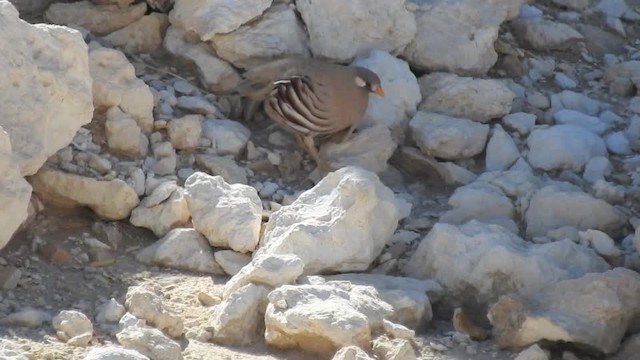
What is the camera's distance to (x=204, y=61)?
5238mm

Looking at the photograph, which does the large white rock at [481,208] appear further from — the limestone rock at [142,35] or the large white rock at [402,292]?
the limestone rock at [142,35]

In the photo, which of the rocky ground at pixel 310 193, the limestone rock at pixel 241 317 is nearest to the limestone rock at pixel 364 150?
the rocky ground at pixel 310 193

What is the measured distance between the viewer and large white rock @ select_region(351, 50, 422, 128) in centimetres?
520

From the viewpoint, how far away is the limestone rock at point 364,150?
4.96 meters

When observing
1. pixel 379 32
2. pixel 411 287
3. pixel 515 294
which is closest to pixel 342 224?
pixel 411 287

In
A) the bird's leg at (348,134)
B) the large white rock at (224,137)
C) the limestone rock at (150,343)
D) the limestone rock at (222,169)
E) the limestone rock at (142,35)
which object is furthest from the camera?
the limestone rock at (142,35)

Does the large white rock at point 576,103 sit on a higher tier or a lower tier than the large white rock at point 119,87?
lower

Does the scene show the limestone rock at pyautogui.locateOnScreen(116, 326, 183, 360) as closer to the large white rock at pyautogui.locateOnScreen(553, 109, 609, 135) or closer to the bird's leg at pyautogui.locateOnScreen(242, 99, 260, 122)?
the bird's leg at pyautogui.locateOnScreen(242, 99, 260, 122)

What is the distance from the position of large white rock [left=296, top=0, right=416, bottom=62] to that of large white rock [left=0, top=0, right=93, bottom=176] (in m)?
1.28

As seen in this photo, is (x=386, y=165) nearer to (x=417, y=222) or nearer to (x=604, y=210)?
(x=417, y=222)

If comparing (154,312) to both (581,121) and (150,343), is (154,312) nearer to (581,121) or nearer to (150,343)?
(150,343)

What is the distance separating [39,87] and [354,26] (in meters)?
1.65

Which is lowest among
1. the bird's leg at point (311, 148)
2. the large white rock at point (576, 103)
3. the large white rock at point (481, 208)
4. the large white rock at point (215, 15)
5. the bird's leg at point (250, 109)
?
the large white rock at point (576, 103)

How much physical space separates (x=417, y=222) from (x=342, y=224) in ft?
1.83
